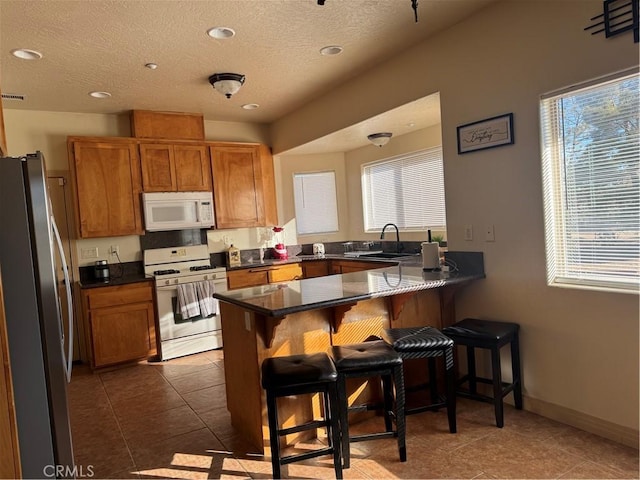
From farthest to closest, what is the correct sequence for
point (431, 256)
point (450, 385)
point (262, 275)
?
1. point (262, 275)
2. point (431, 256)
3. point (450, 385)

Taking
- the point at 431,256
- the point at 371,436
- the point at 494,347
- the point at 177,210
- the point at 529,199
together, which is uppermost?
the point at 177,210

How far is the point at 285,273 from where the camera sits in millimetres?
5129

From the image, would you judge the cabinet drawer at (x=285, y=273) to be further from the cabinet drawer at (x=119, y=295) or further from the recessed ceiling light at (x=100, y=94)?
the recessed ceiling light at (x=100, y=94)

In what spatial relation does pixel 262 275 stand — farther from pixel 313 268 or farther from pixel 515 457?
pixel 515 457

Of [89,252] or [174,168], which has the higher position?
[174,168]

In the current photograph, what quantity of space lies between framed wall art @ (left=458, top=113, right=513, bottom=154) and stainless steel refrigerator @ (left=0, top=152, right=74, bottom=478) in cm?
257

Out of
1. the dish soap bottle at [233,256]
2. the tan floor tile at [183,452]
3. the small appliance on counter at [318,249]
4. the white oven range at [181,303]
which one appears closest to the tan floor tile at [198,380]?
the white oven range at [181,303]

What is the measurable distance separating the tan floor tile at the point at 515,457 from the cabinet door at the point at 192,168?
12.3ft

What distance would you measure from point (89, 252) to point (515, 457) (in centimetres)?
430

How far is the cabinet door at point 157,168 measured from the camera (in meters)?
4.56

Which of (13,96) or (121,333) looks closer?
(13,96)

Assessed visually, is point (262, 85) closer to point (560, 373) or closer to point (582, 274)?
point (582, 274)

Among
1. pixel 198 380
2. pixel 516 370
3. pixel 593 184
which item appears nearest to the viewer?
pixel 593 184

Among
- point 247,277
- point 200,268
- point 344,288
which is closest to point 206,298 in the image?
point 200,268
